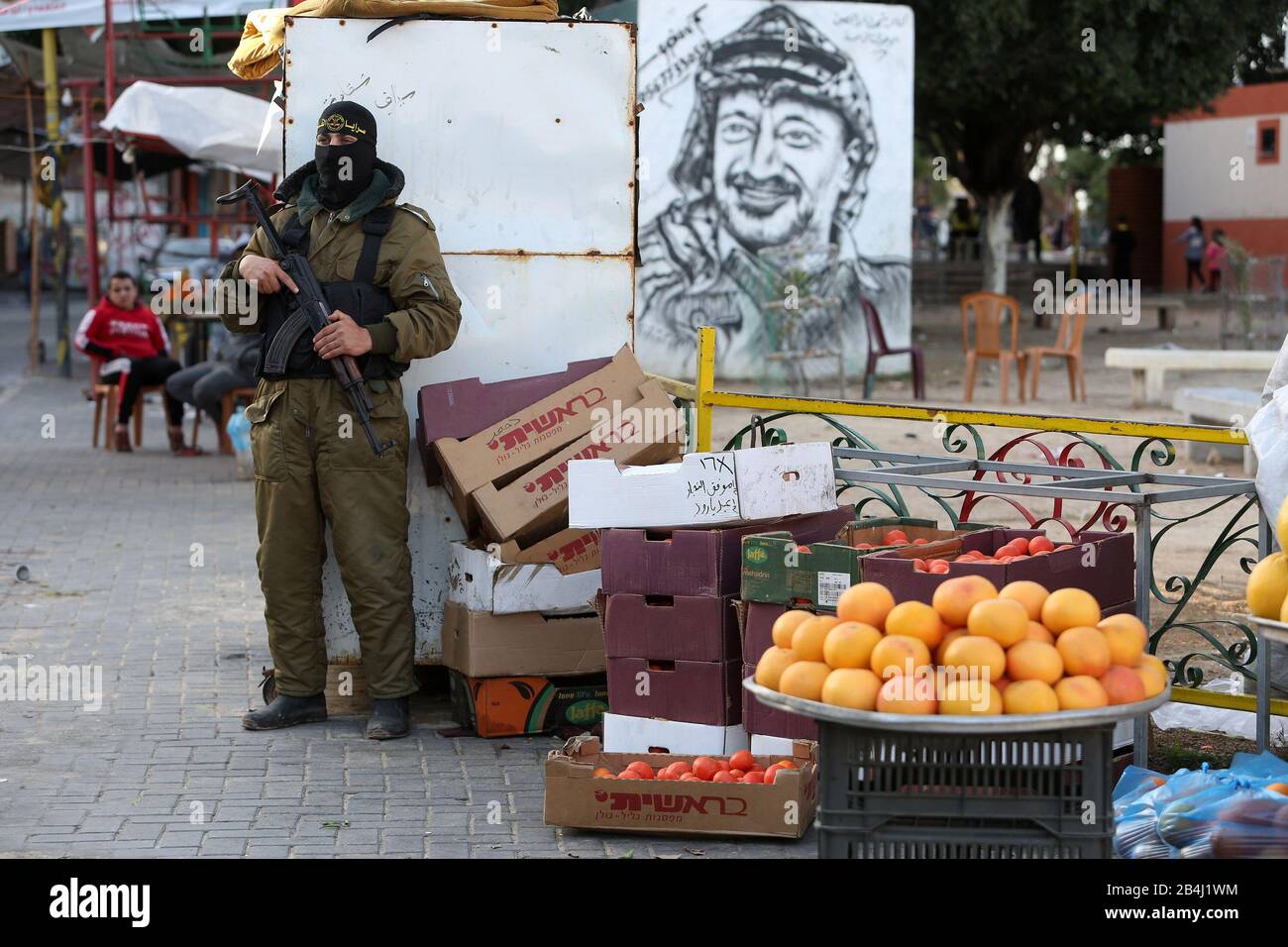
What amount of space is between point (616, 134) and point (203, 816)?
10.3ft

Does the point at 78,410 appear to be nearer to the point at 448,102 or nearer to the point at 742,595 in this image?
the point at 448,102

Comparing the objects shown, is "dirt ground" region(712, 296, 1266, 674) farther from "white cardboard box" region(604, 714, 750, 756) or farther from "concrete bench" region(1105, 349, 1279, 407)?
"white cardboard box" region(604, 714, 750, 756)

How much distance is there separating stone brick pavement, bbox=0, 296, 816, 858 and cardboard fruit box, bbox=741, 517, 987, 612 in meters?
0.73

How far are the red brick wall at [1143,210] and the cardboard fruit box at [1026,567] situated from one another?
39.7 m

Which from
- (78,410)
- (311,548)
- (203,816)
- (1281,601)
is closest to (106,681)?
(311,548)

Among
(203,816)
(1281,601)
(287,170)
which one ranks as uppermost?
(287,170)

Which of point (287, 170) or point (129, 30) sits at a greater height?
point (129, 30)

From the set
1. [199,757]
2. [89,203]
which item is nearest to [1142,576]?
[199,757]

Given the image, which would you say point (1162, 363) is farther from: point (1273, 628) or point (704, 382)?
point (1273, 628)

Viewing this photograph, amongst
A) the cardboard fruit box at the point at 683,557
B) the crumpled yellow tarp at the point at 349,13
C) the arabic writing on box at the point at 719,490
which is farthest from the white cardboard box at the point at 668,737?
the crumpled yellow tarp at the point at 349,13

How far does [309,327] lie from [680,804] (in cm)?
222

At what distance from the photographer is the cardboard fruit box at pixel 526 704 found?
6.24 m

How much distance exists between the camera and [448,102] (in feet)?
21.9

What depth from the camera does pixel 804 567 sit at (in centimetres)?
509
